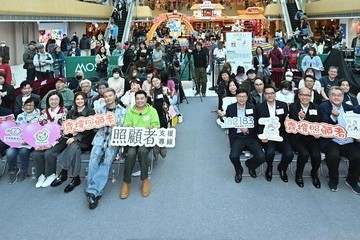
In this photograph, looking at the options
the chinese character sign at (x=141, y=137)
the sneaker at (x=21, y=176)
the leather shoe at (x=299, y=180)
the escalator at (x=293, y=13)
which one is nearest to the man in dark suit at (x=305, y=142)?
the leather shoe at (x=299, y=180)

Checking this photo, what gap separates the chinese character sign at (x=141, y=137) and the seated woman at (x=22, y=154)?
125cm

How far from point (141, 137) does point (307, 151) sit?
81.5 inches

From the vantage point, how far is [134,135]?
490 centimetres

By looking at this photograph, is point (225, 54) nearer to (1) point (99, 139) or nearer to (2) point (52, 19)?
(1) point (99, 139)

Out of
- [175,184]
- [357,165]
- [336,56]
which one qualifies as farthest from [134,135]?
[336,56]

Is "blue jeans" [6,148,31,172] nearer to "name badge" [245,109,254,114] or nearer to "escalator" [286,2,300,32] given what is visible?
"name badge" [245,109,254,114]

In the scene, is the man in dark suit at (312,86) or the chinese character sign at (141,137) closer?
the chinese character sign at (141,137)

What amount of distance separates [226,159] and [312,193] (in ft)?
5.24

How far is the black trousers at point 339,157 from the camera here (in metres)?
4.77

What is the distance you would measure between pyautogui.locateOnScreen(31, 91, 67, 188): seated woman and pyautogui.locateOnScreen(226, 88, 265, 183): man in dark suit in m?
2.23

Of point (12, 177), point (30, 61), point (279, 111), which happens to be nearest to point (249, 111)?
point (279, 111)

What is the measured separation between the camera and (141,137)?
4898 millimetres

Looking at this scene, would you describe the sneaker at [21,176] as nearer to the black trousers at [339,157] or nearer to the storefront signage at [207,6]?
the black trousers at [339,157]

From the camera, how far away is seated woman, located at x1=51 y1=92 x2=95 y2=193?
4.98 metres
